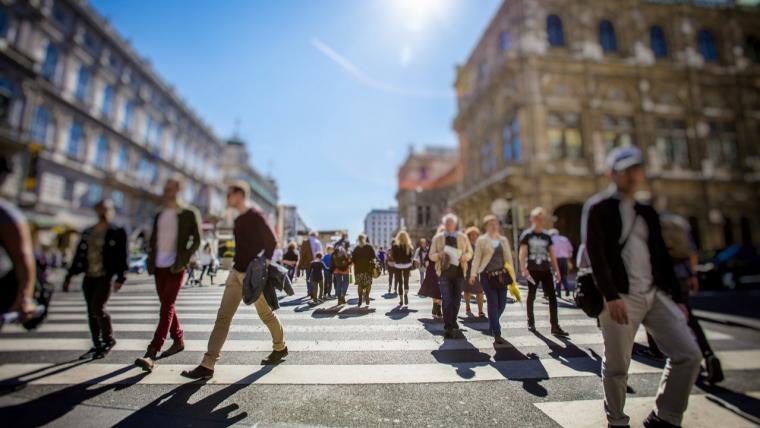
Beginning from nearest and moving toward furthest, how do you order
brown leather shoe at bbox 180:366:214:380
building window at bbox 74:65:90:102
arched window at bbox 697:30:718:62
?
brown leather shoe at bbox 180:366:214:380
building window at bbox 74:65:90:102
arched window at bbox 697:30:718:62

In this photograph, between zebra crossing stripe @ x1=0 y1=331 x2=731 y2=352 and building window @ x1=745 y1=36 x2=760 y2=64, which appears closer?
zebra crossing stripe @ x1=0 y1=331 x2=731 y2=352

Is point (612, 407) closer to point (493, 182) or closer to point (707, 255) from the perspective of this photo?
point (707, 255)

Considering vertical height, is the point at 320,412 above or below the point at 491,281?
below

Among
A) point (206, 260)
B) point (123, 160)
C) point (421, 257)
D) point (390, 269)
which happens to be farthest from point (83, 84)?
point (421, 257)

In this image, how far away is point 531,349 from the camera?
9.04 feet

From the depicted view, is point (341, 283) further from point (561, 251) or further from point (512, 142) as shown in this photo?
point (512, 142)

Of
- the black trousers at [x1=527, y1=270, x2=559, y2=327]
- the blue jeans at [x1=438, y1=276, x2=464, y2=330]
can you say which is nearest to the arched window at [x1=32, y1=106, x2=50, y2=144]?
the blue jeans at [x1=438, y1=276, x2=464, y2=330]

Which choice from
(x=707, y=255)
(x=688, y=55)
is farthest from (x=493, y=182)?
(x=707, y=255)

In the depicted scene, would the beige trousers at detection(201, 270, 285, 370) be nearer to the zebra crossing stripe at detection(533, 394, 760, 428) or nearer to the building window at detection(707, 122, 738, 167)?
the zebra crossing stripe at detection(533, 394, 760, 428)

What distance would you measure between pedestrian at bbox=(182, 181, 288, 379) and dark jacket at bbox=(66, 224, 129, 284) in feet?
1.99

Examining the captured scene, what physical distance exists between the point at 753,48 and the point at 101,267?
98.2 feet

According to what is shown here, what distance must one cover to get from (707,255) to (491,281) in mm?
7330

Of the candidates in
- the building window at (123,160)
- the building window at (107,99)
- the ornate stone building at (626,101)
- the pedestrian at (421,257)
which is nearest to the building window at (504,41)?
the ornate stone building at (626,101)

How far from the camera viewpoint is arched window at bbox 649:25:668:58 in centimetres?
1110
